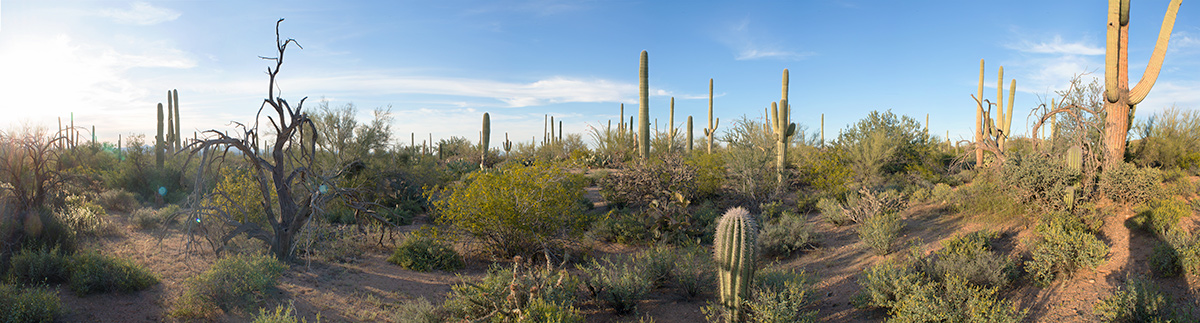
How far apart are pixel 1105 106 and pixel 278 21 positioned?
12908 millimetres

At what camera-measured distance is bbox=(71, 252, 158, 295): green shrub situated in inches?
213

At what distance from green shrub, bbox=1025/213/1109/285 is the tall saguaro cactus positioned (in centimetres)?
354

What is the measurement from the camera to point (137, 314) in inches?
201

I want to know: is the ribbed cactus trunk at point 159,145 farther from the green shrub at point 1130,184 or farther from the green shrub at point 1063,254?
the green shrub at point 1130,184

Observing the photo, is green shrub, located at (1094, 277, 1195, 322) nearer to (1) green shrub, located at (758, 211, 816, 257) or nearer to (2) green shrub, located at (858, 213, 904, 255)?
(2) green shrub, located at (858, 213, 904, 255)

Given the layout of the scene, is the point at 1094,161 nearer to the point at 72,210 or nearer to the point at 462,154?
the point at 72,210

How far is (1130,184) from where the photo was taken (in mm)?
7250

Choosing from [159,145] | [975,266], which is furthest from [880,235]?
Result: [159,145]

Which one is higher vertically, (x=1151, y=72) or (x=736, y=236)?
(x=1151, y=72)

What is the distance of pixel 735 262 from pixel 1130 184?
6390 millimetres

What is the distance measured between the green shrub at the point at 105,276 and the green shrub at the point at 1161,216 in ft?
37.1

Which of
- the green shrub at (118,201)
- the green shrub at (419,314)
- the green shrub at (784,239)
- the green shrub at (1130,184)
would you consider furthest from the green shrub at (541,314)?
the green shrub at (118,201)

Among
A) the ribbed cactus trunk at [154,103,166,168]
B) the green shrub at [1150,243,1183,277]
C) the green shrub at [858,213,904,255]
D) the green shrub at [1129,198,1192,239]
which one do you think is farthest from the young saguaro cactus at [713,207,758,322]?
the ribbed cactus trunk at [154,103,166,168]

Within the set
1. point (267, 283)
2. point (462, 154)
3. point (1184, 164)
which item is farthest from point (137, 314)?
point (462, 154)
